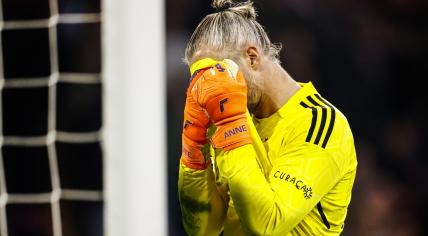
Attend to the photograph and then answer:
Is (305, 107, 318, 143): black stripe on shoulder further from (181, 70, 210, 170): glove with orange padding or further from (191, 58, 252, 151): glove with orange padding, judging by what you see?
(181, 70, 210, 170): glove with orange padding

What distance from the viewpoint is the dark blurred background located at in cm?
342

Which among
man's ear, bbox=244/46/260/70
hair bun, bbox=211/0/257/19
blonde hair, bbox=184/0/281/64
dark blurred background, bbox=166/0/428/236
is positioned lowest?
dark blurred background, bbox=166/0/428/236

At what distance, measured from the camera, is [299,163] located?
157cm

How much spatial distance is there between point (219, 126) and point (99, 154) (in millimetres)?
1626

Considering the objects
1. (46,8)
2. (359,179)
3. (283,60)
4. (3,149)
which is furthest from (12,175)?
(359,179)

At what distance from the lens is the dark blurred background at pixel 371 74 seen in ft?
11.2

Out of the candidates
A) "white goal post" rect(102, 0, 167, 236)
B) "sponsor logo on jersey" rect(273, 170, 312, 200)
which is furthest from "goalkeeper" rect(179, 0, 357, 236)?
"white goal post" rect(102, 0, 167, 236)

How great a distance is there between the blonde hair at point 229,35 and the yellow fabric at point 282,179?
0.60 ft

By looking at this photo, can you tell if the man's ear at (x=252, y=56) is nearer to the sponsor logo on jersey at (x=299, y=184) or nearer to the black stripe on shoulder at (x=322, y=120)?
the black stripe on shoulder at (x=322, y=120)

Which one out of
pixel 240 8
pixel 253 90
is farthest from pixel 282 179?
pixel 240 8

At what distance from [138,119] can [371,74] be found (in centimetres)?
232

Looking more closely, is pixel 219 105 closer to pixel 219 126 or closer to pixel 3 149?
pixel 219 126

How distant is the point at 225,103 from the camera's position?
5.05 ft

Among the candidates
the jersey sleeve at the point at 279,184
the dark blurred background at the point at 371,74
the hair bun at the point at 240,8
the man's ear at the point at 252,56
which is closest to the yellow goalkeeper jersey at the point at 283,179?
the jersey sleeve at the point at 279,184
